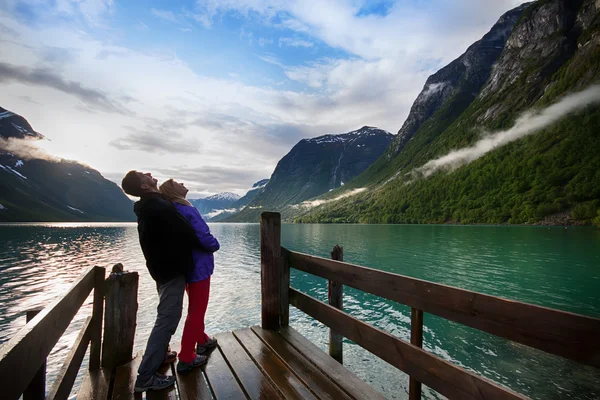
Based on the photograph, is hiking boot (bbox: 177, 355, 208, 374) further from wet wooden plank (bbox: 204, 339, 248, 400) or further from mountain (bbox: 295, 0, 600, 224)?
mountain (bbox: 295, 0, 600, 224)

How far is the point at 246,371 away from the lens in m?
4.02

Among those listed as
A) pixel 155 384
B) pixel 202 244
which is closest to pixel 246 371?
pixel 155 384

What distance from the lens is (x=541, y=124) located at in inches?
5615

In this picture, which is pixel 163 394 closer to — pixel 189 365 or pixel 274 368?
pixel 189 365

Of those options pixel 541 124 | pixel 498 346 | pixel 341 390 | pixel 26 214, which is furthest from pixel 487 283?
pixel 26 214

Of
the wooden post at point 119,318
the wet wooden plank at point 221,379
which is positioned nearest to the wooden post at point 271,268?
the wet wooden plank at point 221,379

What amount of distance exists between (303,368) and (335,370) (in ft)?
1.42

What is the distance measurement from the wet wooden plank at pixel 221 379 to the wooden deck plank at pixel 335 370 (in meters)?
1.07

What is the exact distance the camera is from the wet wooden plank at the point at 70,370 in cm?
273

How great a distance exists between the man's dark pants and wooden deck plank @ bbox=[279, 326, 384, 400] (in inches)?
75.7

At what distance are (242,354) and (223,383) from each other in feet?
2.35

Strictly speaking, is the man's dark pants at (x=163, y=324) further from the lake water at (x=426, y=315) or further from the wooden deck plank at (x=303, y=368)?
the lake water at (x=426, y=315)

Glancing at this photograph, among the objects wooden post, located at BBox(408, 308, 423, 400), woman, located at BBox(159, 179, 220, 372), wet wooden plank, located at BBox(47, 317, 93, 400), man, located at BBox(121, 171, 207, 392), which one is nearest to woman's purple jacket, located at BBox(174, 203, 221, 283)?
woman, located at BBox(159, 179, 220, 372)

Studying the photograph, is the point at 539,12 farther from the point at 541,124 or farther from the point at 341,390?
the point at 341,390
